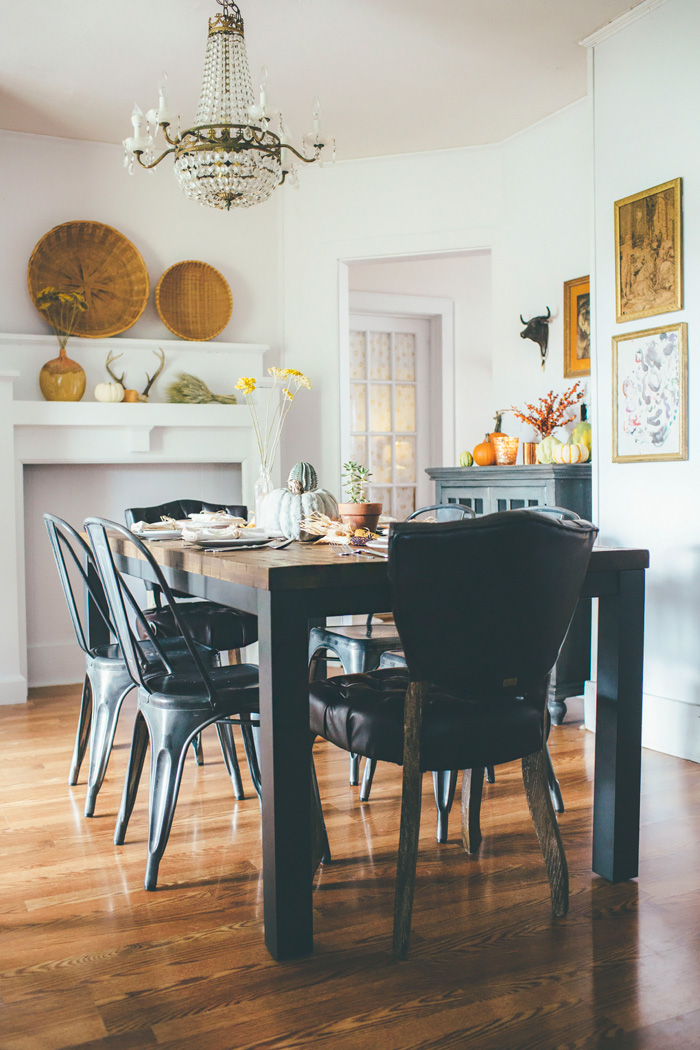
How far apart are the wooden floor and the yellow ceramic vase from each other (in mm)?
2264

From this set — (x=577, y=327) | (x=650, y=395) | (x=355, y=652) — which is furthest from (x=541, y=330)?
(x=355, y=652)

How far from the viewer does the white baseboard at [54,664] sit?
181 inches

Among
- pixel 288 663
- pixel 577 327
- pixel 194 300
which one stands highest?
pixel 194 300

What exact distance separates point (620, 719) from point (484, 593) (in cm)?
66

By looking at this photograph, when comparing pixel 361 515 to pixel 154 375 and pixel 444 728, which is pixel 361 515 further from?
pixel 154 375

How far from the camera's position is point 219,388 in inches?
193

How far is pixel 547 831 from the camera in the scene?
198 cm

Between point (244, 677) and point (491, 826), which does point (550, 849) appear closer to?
point (491, 826)

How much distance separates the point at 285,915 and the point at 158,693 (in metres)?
0.63

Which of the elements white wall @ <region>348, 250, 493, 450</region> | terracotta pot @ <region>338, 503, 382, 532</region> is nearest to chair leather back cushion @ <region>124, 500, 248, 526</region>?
terracotta pot @ <region>338, 503, 382, 532</region>

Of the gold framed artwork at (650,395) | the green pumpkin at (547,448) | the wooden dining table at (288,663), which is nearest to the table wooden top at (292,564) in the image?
the wooden dining table at (288,663)

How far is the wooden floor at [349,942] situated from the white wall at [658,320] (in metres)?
0.67

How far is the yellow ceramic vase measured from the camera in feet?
14.5

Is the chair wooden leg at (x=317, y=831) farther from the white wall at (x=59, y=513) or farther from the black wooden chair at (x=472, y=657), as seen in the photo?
the white wall at (x=59, y=513)
